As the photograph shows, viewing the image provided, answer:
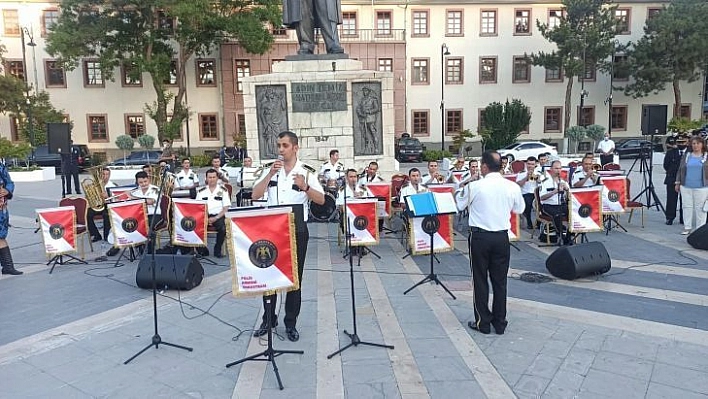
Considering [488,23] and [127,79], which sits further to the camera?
[488,23]

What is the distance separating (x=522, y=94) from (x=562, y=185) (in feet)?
105

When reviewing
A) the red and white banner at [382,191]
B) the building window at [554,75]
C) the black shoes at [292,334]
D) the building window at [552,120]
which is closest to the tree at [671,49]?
the building window at [554,75]

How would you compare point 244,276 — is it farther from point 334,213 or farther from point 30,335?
point 334,213

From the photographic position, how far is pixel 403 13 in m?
38.1

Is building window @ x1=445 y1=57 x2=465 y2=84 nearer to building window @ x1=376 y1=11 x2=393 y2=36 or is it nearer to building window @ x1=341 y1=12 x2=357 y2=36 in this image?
building window @ x1=376 y1=11 x2=393 y2=36

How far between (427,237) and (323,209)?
175cm

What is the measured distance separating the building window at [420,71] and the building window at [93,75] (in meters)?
22.1

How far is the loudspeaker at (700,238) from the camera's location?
8953 millimetres

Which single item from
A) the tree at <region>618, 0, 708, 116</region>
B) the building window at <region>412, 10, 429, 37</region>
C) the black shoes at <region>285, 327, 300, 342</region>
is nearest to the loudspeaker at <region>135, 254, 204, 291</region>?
the black shoes at <region>285, 327, 300, 342</region>

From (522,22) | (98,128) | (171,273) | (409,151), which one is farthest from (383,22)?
(171,273)

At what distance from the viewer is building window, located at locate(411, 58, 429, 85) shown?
3859cm

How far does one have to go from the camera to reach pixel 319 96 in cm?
1384

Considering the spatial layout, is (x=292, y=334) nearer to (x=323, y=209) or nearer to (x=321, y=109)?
(x=323, y=209)

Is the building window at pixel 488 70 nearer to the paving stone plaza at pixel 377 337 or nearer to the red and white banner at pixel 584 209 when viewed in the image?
the red and white banner at pixel 584 209
